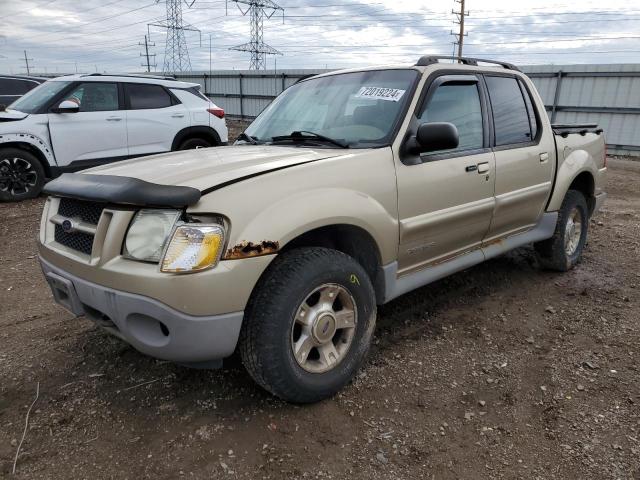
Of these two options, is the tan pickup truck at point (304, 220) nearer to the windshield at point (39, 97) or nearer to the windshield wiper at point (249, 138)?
the windshield wiper at point (249, 138)

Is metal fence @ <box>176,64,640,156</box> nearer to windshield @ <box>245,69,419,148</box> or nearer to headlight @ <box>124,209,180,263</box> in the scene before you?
windshield @ <box>245,69,419,148</box>

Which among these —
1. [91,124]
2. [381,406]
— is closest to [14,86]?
[91,124]

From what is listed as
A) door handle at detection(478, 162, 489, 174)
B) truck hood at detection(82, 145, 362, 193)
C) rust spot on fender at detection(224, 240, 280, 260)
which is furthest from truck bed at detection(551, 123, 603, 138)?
rust spot on fender at detection(224, 240, 280, 260)

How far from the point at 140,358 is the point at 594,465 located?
2523 millimetres

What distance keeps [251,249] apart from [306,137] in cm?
123

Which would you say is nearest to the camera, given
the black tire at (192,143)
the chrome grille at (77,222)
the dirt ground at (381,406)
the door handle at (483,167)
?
the dirt ground at (381,406)

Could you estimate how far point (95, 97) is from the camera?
7605mm

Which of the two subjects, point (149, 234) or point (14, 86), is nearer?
point (149, 234)

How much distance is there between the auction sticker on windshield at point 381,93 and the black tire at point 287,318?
1.14m

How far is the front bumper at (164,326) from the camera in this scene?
2.08m

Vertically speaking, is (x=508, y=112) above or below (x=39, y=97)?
above

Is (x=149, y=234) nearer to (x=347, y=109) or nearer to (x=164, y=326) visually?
(x=164, y=326)

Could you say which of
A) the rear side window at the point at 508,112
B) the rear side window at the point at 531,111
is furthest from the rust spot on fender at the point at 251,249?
the rear side window at the point at 531,111

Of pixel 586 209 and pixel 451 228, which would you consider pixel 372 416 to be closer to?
pixel 451 228
